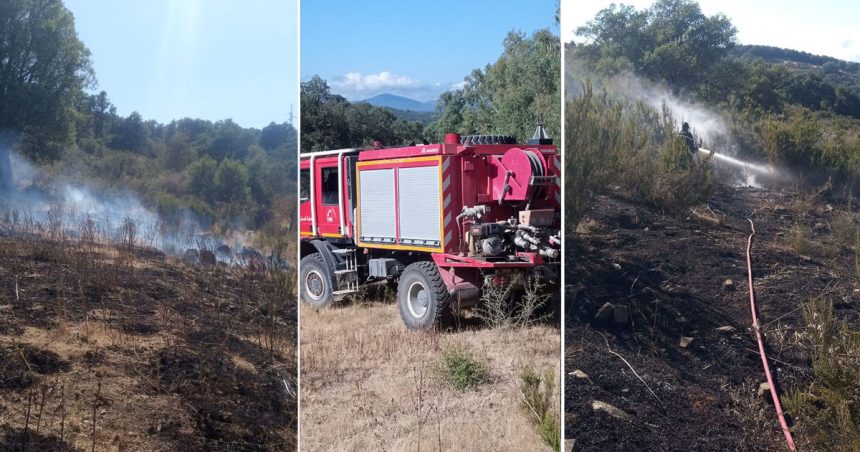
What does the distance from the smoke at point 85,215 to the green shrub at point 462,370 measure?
179cm

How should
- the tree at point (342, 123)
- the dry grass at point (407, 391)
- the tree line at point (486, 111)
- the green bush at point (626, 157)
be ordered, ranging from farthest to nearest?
1. the tree line at point (486, 111)
2. the tree at point (342, 123)
3. the dry grass at point (407, 391)
4. the green bush at point (626, 157)

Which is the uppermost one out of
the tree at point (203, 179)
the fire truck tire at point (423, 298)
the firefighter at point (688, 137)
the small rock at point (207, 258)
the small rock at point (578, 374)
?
the firefighter at point (688, 137)

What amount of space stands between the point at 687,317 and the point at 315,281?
4.69 meters

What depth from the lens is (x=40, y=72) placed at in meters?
3.41

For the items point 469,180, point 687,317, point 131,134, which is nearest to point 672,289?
point 687,317

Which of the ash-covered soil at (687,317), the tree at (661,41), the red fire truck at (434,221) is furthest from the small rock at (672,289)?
the red fire truck at (434,221)

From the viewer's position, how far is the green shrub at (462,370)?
4801 millimetres

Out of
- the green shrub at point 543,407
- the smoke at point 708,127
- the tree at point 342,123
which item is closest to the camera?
the smoke at point 708,127

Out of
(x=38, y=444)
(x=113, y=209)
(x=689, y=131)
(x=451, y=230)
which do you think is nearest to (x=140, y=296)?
(x=113, y=209)

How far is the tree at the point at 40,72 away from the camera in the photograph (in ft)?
11.0

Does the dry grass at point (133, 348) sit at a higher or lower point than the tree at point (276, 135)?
lower

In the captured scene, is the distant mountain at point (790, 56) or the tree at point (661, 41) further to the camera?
the distant mountain at point (790, 56)

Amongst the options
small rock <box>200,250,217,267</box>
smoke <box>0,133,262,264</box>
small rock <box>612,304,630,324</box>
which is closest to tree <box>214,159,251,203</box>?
smoke <box>0,133,262,264</box>

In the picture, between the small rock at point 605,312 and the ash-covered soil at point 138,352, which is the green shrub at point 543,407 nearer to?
the small rock at point 605,312
